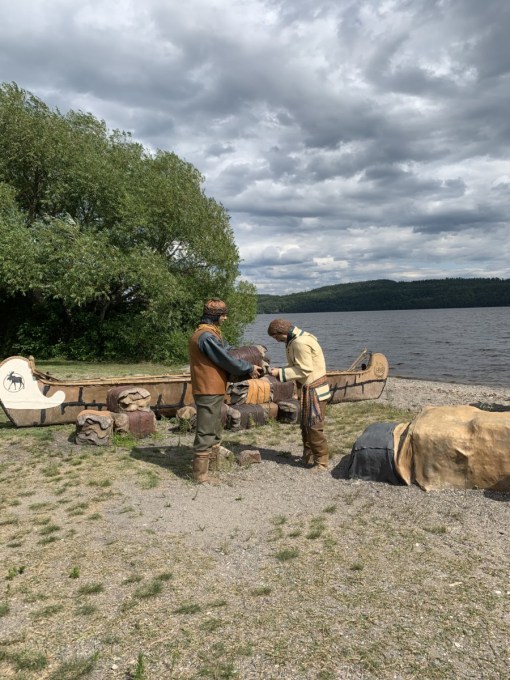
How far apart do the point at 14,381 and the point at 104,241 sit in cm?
1333

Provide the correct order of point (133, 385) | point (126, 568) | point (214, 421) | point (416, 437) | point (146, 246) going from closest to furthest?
point (126, 568)
point (416, 437)
point (214, 421)
point (133, 385)
point (146, 246)

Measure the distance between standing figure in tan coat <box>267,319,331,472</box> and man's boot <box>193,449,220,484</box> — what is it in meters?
1.62

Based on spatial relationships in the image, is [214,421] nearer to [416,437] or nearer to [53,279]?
[416,437]

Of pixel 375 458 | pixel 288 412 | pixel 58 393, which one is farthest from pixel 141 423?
pixel 375 458

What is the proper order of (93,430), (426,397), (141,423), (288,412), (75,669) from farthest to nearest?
(426,397) < (288,412) < (141,423) < (93,430) < (75,669)

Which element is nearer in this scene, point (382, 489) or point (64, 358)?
point (382, 489)

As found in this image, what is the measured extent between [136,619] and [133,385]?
7471 millimetres

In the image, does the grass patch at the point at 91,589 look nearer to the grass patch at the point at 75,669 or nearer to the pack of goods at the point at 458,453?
the grass patch at the point at 75,669

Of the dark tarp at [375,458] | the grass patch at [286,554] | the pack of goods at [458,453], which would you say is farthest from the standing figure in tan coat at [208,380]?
the pack of goods at [458,453]

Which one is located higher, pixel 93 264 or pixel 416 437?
pixel 93 264

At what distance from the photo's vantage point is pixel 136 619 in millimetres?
3723

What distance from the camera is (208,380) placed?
7.16 m

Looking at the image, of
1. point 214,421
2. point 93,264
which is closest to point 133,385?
point 214,421

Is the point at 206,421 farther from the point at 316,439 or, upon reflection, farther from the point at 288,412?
the point at 288,412
